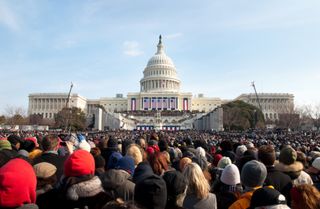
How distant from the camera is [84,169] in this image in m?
4.33

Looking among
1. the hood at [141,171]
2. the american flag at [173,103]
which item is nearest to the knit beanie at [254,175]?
the hood at [141,171]

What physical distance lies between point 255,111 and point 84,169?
7762 centimetres

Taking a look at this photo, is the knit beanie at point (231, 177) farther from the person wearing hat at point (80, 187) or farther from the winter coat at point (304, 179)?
the person wearing hat at point (80, 187)

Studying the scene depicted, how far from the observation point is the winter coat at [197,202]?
4398mm

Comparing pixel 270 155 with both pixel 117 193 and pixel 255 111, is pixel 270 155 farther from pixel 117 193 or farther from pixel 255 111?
pixel 255 111

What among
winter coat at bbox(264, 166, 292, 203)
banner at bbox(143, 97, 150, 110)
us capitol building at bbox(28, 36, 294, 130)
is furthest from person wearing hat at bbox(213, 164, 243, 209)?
banner at bbox(143, 97, 150, 110)

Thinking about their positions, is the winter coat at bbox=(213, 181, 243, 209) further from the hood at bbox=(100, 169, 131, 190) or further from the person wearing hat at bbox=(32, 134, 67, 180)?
the person wearing hat at bbox=(32, 134, 67, 180)

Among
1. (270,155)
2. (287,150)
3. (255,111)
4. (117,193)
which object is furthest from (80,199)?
(255,111)

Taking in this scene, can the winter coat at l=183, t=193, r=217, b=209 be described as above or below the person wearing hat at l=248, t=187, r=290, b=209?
below

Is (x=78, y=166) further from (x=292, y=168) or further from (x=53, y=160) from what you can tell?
(x=292, y=168)

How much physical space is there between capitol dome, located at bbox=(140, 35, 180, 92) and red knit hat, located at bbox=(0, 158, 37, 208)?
137336 mm

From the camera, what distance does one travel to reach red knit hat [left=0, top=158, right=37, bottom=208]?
345 centimetres

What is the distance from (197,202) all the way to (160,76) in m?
139

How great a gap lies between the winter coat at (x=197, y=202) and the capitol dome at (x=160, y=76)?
137 metres
